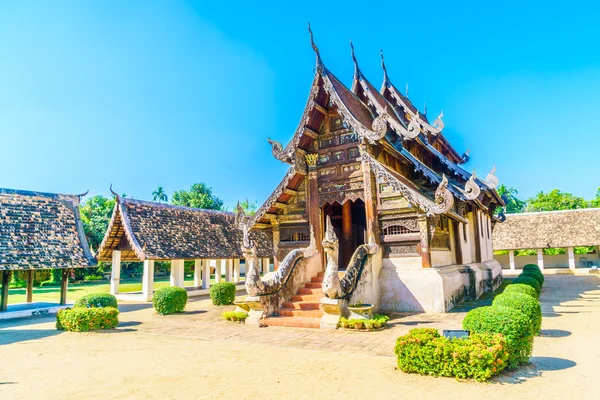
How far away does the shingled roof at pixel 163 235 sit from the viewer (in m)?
17.8

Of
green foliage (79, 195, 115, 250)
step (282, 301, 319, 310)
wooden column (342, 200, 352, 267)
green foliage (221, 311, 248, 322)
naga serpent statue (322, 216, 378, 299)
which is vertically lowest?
green foliage (221, 311, 248, 322)

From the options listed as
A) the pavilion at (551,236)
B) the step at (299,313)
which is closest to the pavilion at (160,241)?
the step at (299,313)

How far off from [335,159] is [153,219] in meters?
11.2

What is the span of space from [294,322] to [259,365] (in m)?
3.62

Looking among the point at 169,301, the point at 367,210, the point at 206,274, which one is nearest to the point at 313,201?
the point at 367,210

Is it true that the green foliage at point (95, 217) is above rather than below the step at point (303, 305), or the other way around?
above

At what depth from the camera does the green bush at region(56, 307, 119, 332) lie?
10.2 m

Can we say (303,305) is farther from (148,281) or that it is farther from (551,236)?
(551,236)

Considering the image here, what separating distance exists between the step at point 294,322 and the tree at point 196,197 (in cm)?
3932

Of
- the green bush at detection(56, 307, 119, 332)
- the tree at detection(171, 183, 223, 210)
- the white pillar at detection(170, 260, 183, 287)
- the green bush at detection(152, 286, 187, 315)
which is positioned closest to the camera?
the green bush at detection(56, 307, 119, 332)

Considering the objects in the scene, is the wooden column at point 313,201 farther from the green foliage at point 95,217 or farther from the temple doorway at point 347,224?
the green foliage at point 95,217

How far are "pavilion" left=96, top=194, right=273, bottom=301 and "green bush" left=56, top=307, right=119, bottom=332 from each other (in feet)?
20.9

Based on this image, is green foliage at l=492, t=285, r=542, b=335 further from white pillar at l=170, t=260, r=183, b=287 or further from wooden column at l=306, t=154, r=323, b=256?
white pillar at l=170, t=260, r=183, b=287

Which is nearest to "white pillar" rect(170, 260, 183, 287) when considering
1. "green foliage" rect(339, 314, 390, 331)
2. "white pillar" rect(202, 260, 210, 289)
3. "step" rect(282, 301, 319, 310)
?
"white pillar" rect(202, 260, 210, 289)
